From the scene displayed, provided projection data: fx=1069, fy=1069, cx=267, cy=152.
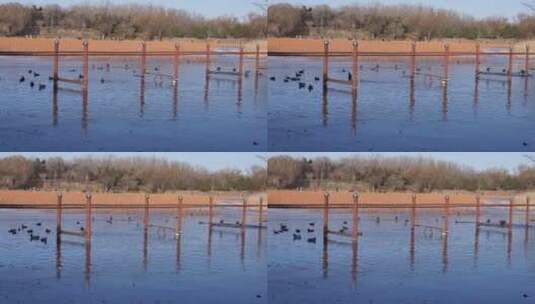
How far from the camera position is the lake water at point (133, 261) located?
7953mm

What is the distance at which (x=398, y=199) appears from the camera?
822 centimetres

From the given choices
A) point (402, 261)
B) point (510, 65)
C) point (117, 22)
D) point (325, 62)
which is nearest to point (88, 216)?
point (117, 22)

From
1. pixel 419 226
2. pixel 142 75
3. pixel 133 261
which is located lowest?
pixel 133 261

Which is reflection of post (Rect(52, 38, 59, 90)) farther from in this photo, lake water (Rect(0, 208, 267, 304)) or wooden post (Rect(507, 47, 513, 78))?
wooden post (Rect(507, 47, 513, 78))

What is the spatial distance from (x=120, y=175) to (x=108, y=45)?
1003mm

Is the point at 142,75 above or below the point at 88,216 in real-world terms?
above

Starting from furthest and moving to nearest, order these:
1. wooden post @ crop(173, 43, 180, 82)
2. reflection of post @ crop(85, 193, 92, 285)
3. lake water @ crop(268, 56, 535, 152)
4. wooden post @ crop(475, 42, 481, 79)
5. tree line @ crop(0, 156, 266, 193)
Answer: wooden post @ crop(475, 42, 481, 79) → wooden post @ crop(173, 43, 180, 82) → reflection of post @ crop(85, 193, 92, 285) → lake water @ crop(268, 56, 535, 152) → tree line @ crop(0, 156, 266, 193)

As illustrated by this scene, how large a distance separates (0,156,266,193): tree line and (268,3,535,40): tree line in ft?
3.93

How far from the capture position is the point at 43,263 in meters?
8.26

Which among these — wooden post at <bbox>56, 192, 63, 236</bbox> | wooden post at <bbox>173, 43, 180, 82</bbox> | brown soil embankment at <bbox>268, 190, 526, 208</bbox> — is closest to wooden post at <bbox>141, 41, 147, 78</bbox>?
wooden post at <bbox>173, 43, 180, 82</bbox>

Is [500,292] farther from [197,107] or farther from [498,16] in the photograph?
[197,107]

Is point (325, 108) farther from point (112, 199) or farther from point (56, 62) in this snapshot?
point (56, 62)

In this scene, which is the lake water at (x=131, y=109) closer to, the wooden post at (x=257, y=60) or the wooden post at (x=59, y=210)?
the wooden post at (x=257, y=60)

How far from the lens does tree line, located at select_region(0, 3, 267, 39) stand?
8.05 metres
